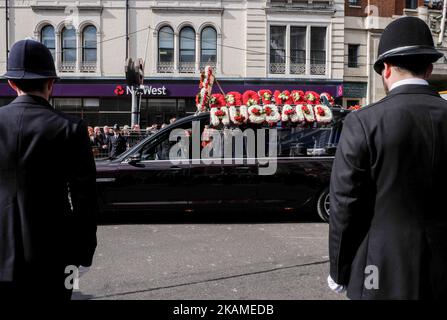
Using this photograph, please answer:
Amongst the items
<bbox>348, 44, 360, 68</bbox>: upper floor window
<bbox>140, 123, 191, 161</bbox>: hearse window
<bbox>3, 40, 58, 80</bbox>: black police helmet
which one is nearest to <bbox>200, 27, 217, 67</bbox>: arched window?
<bbox>348, 44, 360, 68</bbox>: upper floor window

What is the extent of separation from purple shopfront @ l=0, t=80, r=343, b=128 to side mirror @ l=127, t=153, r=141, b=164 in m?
17.6

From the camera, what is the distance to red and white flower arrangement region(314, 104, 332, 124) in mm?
8289

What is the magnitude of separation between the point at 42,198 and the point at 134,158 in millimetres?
5540

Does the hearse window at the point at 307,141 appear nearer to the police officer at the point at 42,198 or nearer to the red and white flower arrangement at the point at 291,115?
the red and white flower arrangement at the point at 291,115

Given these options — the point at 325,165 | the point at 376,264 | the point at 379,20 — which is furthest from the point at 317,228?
the point at 379,20

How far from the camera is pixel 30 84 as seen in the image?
2.56 m

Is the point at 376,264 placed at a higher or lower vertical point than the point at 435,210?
lower

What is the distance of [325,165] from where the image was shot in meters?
8.23

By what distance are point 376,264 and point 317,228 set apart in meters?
5.89

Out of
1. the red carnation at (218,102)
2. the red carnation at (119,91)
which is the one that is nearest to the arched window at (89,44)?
the red carnation at (119,91)

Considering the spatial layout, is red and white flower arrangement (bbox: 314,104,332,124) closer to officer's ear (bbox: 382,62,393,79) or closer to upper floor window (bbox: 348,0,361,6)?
officer's ear (bbox: 382,62,393,79)

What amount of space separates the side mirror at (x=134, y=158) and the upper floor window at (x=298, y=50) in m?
19.2

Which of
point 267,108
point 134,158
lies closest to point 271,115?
point 267,108
